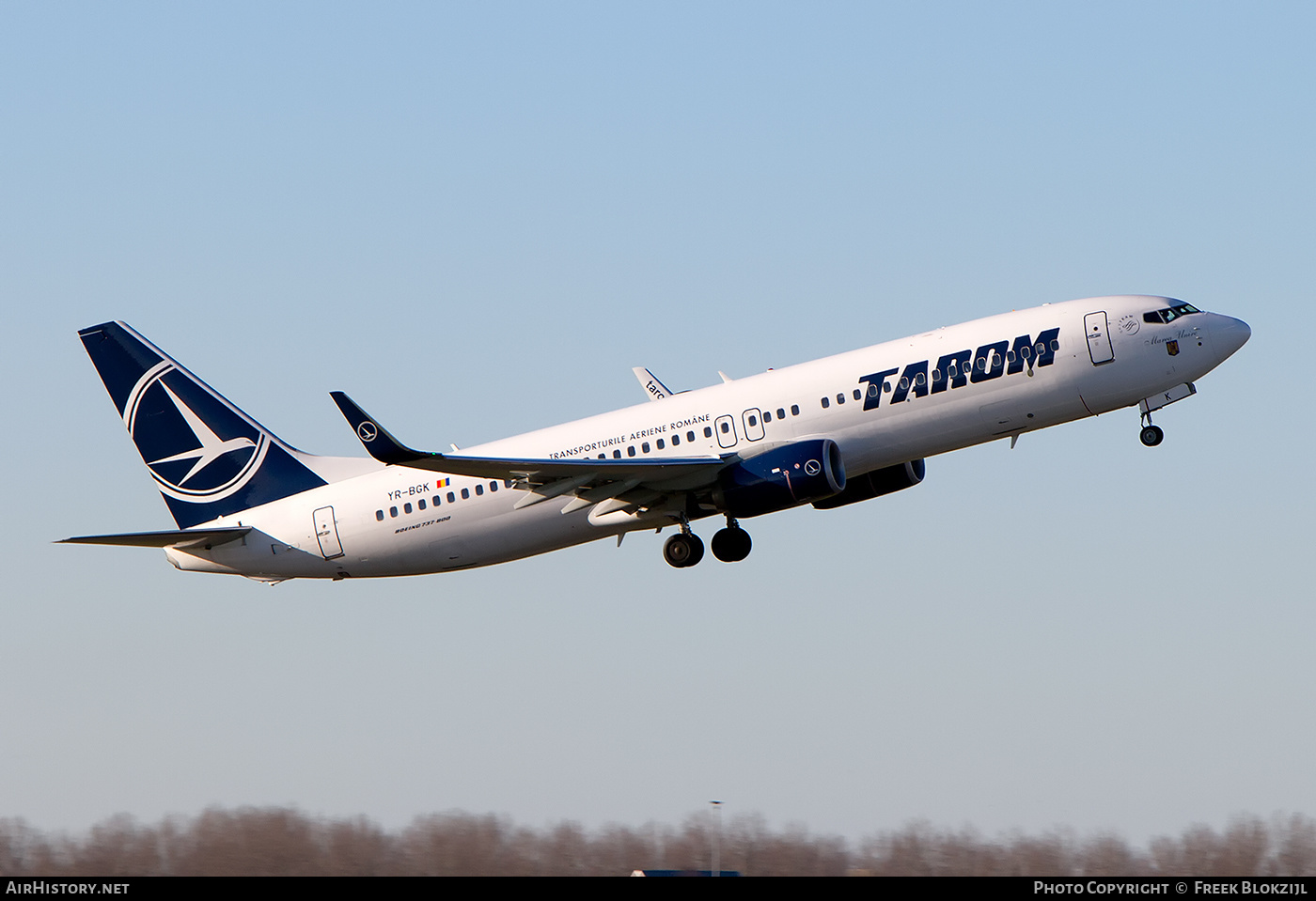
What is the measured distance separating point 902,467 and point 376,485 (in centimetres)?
1586

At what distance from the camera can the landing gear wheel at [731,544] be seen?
4775cm

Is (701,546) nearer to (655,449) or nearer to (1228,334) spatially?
(655,449)

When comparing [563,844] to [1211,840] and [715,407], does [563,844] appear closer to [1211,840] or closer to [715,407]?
[715,407]

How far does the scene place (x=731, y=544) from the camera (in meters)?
47.8

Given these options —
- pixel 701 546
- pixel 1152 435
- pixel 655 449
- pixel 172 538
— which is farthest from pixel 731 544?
pixel 172 538

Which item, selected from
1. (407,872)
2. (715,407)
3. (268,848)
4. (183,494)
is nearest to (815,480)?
(715,407)

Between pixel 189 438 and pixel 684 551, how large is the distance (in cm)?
1719

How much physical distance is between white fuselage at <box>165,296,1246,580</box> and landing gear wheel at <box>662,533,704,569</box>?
0.97 metres

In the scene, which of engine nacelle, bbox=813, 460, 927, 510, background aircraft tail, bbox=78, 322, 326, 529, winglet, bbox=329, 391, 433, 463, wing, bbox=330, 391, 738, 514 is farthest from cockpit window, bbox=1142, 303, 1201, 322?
background aircraft tail, bbox=78, 322, 326, 529

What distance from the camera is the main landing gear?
157 ft

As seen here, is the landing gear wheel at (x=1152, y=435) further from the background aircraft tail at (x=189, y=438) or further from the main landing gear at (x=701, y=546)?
the background aircraft tail at (x=189, y=438)

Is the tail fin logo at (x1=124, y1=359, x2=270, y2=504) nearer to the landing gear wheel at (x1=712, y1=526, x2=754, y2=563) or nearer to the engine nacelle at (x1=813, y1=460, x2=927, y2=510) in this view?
the landing gear wheel at (x1=712, y1=526, x2=754, y2=563)
